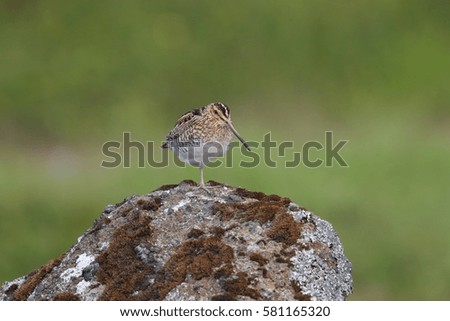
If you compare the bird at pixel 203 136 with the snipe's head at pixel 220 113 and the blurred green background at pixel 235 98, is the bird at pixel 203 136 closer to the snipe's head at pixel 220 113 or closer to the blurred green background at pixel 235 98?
the snipe's head at pixel 220 113

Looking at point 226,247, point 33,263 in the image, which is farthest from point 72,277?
point 33,263

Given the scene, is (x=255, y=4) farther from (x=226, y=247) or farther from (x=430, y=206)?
(x=226, y=247)

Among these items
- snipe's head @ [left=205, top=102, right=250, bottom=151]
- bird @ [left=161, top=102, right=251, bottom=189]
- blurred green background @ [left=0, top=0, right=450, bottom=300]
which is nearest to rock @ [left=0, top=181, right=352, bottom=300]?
bird @ [left=161, top=102, right=251, bottom=189]

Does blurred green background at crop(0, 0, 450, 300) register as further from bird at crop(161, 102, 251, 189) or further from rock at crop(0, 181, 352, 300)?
rock at crop(0, 181, 352, 300)

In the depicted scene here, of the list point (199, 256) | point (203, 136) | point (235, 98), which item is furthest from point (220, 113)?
point (235, 98)

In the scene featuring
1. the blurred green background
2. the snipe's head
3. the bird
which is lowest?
the bird

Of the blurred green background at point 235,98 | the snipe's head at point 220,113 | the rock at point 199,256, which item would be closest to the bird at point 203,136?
the snipe's head at point 220,113

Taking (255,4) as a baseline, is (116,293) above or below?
below

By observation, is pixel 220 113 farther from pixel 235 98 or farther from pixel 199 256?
pixel 235 98
